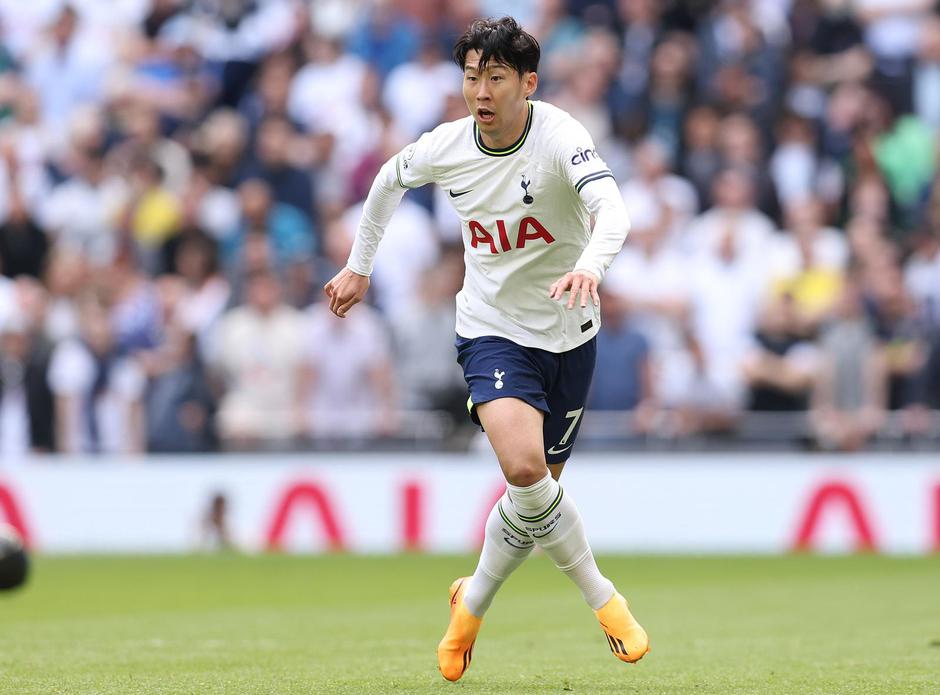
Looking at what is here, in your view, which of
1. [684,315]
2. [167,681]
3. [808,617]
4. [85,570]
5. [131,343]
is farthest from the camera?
[131,343]

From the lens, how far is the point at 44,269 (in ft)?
63.7

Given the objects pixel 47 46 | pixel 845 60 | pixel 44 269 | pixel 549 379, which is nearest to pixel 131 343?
pixel 44 269

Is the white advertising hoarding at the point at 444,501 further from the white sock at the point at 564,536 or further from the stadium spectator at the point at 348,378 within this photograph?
the white sock at the point at 564,536

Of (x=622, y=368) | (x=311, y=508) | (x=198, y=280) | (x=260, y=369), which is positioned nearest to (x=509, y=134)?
(x=622, y=368)

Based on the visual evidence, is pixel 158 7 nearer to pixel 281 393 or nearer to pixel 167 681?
pixel 281 393

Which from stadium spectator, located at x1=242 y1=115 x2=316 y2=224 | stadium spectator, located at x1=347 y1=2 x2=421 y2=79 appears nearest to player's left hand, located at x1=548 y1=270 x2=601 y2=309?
stadium spectator, located at x1=242 y1=115 x2=316 y2=224

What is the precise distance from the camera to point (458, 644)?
290 inches

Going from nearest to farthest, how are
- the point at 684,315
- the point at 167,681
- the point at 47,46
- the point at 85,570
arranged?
the point at 167,681, the point at 85,570, the point at 684,315, the point at 47,46

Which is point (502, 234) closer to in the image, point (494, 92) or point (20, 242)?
point (494, 92)

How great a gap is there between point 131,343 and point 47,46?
5.15 meters

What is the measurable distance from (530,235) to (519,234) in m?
0.05

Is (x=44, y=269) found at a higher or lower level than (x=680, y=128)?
lower

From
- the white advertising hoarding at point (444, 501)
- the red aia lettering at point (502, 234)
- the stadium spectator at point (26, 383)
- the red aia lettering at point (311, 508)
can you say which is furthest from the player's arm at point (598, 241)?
the stadium spectator at point (26, 383)

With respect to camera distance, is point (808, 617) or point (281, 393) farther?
point (281, 393)
